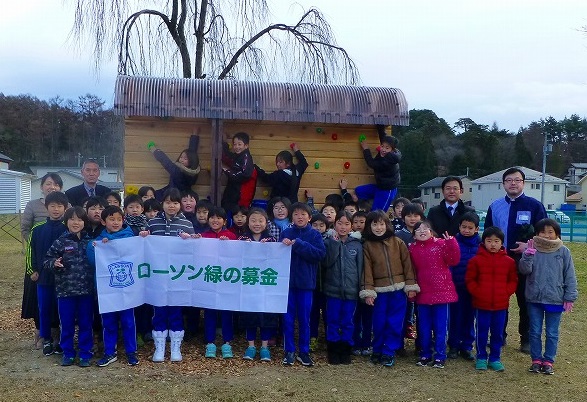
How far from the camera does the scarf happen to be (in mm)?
5578

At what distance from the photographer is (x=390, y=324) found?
5.77 meters

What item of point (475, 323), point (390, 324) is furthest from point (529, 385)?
point (390, 324)

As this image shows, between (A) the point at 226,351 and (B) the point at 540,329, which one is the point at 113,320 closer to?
(A) the point at 226,351

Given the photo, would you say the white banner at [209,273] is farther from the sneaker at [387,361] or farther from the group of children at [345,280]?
the sneaker at [387,361]

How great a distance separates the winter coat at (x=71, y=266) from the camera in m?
5.36

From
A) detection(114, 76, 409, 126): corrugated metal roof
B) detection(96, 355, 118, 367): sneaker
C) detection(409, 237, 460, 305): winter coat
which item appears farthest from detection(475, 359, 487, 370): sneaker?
detection(96, 355, 118, 367): sneaker

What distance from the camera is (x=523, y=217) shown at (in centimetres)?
627

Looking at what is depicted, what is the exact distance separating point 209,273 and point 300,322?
42.5 inches

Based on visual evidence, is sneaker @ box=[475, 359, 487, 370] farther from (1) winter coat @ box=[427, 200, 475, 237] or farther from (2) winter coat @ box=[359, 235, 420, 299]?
(1) winter coat @ box=[427, 200, 475, 237]

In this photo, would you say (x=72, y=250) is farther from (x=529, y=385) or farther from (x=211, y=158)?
(x=529, y=385)

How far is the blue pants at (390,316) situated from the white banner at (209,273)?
98 centimetres

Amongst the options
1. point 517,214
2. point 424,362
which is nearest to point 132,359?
point 424,362

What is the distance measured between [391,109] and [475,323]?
10.6ft

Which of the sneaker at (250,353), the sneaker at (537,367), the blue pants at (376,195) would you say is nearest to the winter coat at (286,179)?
the blue pants at (376,195)
